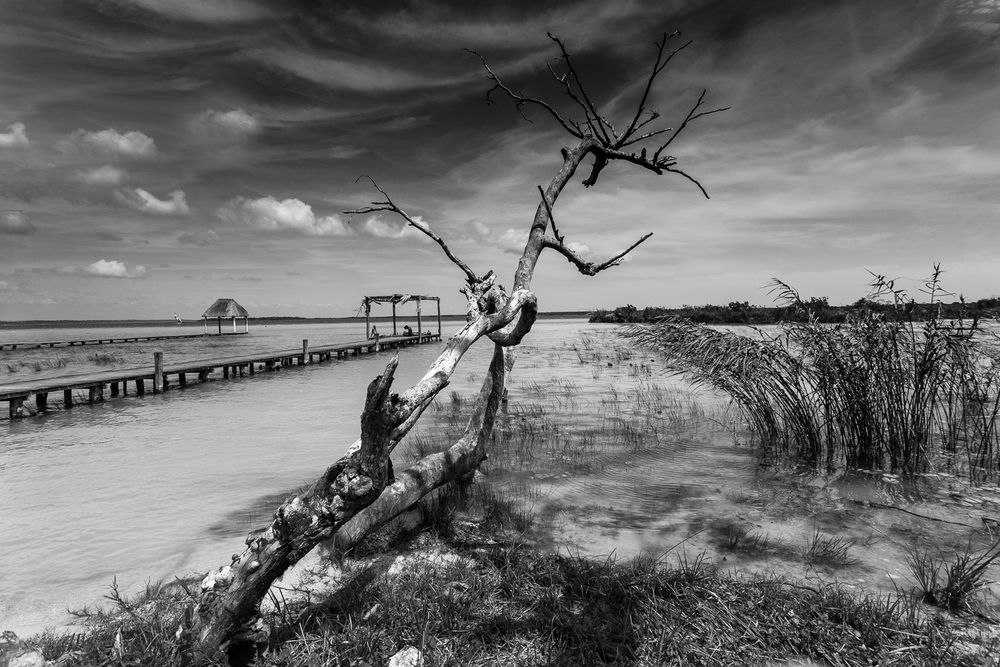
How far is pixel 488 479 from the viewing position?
260 inches

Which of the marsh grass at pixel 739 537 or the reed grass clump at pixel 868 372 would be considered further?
the reed grass clump at pixel 868 372

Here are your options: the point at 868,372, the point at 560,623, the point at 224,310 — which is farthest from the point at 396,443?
the point at 224,310

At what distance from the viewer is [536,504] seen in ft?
18.6

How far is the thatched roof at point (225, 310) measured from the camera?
51.7 metres

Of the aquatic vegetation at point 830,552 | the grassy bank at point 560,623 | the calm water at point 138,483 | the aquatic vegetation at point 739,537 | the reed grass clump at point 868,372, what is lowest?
the calm water at point 138,483

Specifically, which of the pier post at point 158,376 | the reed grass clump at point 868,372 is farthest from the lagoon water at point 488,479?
the pier post at point 158,376

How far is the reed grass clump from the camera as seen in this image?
620 cm

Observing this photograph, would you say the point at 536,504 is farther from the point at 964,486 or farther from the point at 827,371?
the point at 964,486

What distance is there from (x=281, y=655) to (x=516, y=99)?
18.4 ft

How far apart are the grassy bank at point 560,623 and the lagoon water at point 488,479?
0.82 m

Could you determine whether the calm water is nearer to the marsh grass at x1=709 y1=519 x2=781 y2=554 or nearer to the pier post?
the pier post

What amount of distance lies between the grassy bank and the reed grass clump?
3.90 metres

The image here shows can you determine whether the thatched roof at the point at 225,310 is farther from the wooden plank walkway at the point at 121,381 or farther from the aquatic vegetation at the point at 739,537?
Result: the aquatic vegetation at the point at 739,537

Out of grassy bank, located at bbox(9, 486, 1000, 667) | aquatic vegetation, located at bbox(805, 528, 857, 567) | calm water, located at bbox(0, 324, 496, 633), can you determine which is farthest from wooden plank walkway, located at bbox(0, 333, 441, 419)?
aquatic vegetation, located at bbox(805, 528, 857, 567)
